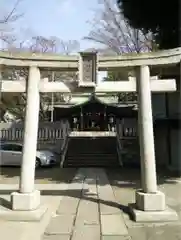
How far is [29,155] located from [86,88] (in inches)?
86.1

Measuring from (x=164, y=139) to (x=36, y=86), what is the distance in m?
12.8

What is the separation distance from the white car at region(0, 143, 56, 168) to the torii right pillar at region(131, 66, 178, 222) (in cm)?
1287

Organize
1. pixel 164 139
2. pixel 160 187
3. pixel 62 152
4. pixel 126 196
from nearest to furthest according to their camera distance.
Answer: pixel 126 196
pixel 160 187
pixel 164 139
pixel 62 152

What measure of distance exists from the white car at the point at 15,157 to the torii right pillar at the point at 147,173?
42.2ft

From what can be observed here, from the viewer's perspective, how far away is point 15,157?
65.4ft

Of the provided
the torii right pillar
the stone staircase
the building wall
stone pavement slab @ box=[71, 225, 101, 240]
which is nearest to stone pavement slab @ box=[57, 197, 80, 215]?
stone pavement slab @ box=[71, 225, 101, 240]

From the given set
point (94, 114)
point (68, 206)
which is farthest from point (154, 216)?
point (94, 114)

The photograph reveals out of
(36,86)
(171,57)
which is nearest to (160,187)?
(171,57)

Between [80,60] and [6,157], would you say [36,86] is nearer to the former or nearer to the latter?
[80,60]

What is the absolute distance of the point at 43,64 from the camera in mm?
8180

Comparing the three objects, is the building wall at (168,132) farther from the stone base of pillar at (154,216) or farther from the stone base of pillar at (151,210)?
the stone base of pillar at (154,216)

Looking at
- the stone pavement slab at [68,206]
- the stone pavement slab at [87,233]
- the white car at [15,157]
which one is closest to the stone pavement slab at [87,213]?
the stone pavement slab at [68,206]

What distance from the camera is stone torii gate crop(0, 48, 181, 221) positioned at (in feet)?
25.3

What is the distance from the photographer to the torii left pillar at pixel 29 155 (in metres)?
7.64
